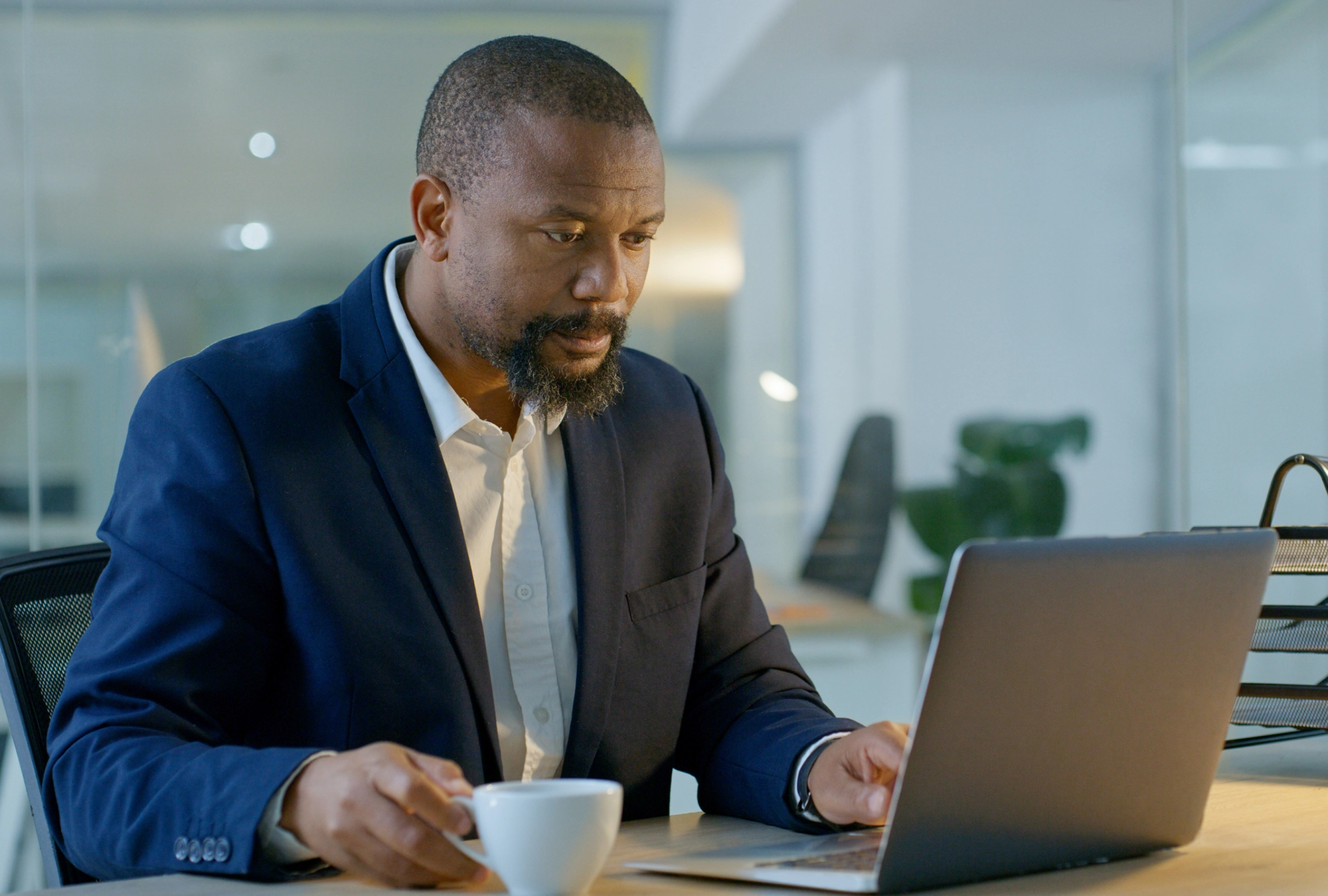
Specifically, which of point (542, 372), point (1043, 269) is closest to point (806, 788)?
point (542, 372)

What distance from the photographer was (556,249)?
1183 mm

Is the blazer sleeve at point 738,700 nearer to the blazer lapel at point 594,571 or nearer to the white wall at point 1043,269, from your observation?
the blazer lapel at point 594,571

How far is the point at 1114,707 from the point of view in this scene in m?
0.79

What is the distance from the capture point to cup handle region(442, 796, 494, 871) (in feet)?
2.44

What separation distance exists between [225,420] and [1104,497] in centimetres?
308

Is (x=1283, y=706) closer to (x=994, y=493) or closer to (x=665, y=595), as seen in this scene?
(x=665, y=595)

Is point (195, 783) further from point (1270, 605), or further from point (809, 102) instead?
point (809, 102)

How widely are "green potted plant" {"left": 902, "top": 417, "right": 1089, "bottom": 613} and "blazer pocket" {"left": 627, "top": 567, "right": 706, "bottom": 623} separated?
2.39 m

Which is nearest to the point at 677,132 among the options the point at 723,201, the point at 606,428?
the point at 723,201

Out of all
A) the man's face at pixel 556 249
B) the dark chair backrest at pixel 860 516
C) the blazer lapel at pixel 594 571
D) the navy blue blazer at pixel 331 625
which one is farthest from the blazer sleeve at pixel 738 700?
the dark chair backrest at pixel 860 516

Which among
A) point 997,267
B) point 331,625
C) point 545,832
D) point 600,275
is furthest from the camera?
point 997,267

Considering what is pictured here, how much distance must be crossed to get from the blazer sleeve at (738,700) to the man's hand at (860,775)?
4 centimetres

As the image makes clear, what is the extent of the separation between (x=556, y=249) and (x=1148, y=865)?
26.8 inches

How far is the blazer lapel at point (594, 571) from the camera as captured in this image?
1.16 m
